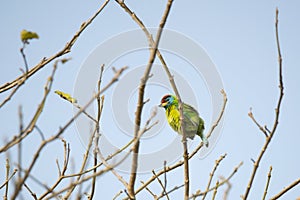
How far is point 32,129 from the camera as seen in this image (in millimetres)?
1553

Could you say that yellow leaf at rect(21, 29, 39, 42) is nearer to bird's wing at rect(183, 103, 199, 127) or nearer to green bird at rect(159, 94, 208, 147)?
green bird at rect(159, 94, 208, 147)

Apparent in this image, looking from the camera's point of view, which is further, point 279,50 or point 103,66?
point 103,66

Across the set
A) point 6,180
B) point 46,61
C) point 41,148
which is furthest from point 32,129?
point 6,180

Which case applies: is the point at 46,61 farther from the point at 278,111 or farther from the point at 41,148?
the point at 278,111

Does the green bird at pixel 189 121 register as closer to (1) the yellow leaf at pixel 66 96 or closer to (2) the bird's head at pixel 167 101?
(2) the bird's head at pixel 167 101

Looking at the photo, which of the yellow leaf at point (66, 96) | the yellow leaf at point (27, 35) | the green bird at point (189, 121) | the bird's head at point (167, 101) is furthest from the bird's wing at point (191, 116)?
the yellow leaf at point (27, 35)

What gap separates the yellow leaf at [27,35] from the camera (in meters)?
1.89

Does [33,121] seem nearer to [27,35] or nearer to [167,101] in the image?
[27,35]

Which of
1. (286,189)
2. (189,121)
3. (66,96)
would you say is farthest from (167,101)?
(286,189)

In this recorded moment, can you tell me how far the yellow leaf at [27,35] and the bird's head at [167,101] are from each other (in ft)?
14.2

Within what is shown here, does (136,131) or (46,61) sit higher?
(46,61)

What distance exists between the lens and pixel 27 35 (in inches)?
75.3

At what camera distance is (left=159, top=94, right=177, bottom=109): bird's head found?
6.17 metres

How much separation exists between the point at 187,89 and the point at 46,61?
2409mm
